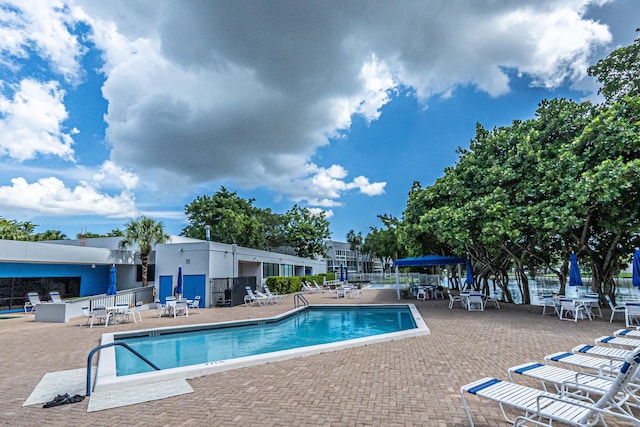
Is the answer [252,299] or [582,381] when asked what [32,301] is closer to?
[252,299]

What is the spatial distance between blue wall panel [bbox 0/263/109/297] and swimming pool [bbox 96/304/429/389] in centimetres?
1235

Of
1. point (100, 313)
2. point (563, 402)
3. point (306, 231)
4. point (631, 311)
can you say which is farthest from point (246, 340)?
point (306, 231)

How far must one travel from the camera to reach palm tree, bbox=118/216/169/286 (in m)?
20.6

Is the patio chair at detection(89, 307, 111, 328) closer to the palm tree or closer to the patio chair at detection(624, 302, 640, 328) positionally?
the palm tree

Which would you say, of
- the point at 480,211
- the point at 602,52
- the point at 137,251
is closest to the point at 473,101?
the point at 602,52

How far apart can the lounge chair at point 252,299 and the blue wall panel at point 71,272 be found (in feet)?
34.0

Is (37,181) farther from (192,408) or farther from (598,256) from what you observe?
(598,256)

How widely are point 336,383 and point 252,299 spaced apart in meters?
15.1

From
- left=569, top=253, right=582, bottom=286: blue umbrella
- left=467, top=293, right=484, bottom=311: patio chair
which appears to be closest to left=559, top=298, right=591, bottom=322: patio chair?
left=569, top=253, right=582, bottom=286: blue umbrella

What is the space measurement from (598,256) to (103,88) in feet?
69.4

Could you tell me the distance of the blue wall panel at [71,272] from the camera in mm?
18031

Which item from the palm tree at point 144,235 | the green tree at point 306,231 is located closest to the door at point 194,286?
the palm tree at point 144,235

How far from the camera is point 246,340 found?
10.6 metres

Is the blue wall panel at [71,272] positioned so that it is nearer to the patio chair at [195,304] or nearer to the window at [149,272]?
the window at [149,272]
